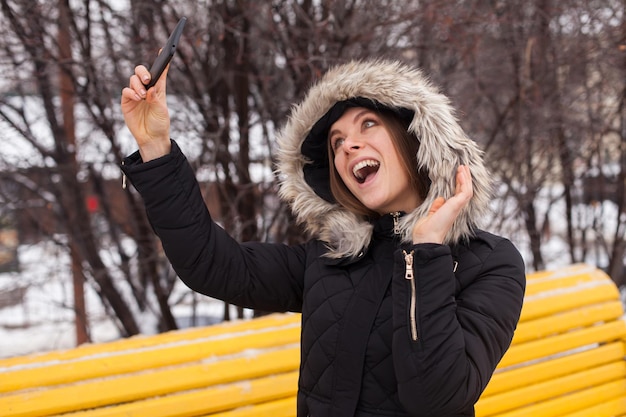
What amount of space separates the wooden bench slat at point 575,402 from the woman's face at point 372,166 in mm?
1491

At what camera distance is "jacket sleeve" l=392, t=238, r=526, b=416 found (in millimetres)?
1521

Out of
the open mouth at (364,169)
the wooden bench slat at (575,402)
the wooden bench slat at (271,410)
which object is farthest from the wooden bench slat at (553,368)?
the open mouth at (364,169)

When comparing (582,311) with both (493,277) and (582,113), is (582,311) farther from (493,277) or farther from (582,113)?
(582,113)

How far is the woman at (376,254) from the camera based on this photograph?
61.6 inches

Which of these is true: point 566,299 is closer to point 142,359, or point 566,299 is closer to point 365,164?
point 365,164

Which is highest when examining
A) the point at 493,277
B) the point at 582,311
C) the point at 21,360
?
the point at 493,277

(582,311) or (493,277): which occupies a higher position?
(493,277)

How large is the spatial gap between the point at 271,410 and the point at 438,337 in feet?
4.37

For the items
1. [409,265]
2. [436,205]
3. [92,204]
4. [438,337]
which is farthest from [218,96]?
[438,337]

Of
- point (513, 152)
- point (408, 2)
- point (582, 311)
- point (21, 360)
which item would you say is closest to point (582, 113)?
point (513, 152)

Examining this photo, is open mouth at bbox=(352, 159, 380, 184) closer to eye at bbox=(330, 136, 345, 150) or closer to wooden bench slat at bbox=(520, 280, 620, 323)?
eye at bbox=(330, 136, 345, 150)

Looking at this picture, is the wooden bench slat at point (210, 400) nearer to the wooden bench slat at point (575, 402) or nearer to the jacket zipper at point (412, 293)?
the wooden bench slat at point (575, 402)

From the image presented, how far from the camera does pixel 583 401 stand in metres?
3.20

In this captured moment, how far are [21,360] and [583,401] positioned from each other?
8.85 feet
